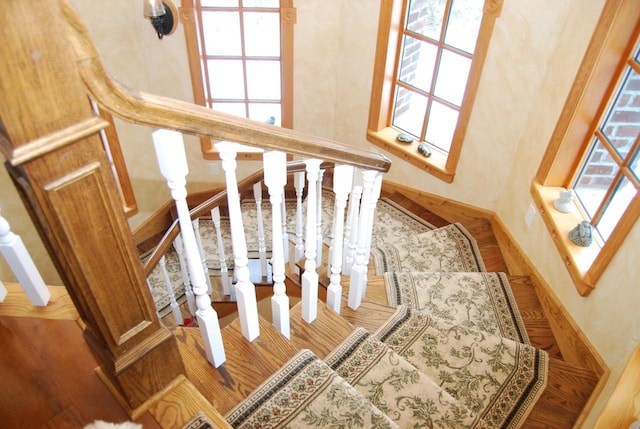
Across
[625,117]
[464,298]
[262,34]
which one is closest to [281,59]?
[262,34]

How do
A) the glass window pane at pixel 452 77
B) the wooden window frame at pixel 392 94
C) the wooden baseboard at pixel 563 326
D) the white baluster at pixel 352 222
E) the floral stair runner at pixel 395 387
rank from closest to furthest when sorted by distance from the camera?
the floral stair runner at pixel 395 387 → the white baluster at pixel 352 222 → the wooden baseboard at pixel 563 326 → the wooden window frame at pixel 392 94 → the glass window pane at pixel 452 77

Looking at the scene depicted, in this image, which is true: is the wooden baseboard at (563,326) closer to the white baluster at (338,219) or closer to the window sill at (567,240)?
the window sill at (567,240)

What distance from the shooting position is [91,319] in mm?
1046

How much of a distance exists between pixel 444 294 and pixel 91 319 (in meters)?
2.15

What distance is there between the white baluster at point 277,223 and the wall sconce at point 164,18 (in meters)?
2.56

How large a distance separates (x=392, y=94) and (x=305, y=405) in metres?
3.27

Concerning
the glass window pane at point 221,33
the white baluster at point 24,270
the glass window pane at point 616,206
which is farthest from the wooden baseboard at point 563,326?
the glass window pane at point 221,33

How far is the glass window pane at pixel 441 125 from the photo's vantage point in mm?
3775

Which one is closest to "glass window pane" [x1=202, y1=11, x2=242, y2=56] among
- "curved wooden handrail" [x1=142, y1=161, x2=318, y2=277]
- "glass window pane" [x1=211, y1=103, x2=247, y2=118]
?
"glass window pane" [x1=211, y1=103, x2=247, y2=118]

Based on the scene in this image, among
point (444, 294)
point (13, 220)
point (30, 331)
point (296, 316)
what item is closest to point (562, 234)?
point (444, 294)

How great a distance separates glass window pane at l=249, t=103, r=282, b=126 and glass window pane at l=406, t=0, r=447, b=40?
56.8 inches

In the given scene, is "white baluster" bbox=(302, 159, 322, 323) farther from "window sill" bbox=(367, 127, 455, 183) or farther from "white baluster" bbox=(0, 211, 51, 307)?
"window sill" bbox=(367, 127, 455, 183)

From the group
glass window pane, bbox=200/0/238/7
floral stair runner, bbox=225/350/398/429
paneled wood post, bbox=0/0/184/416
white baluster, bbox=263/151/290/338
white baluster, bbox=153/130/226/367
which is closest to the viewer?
paneled wood post, bbox=0/0/184/416

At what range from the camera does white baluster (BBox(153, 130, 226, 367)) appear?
0.99 metres
